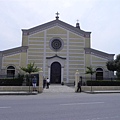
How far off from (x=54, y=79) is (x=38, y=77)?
14.8 metres

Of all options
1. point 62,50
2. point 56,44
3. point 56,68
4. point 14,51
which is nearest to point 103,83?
point 56,68

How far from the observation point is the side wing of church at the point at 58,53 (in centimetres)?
3775

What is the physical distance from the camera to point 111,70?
36.4 metres

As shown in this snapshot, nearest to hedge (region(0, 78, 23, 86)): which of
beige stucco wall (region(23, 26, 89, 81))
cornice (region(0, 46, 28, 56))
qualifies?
beige stucco wall (region(23, 26, 89, 81))

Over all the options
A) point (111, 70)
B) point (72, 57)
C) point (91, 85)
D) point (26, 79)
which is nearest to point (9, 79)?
point (26, 79)

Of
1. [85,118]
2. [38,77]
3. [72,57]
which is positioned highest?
[72,57]

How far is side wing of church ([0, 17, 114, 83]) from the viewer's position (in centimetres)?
3775

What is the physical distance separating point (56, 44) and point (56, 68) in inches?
188

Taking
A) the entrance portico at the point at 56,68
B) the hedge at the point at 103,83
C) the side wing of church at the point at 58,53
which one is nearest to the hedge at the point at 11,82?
the hedge at the point at 103,83

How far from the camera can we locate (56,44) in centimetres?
3900

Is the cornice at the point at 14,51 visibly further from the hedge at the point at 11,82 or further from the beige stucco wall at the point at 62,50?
the hedge at the point at 11,82

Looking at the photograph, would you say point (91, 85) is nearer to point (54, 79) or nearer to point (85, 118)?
point (54, 79)

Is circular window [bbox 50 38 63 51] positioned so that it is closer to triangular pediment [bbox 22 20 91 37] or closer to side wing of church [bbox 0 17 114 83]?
side wing of church [bbox 0 17 114 83]

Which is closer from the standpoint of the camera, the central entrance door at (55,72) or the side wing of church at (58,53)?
the side wing of church at (58,53)
